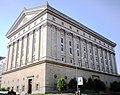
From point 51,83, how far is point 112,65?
3644 cm

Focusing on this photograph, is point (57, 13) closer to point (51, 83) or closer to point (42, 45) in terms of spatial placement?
point (42, 45)

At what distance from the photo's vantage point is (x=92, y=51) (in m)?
51.8

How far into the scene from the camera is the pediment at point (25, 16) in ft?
139

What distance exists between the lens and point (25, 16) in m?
46.6

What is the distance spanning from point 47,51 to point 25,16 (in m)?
17.5

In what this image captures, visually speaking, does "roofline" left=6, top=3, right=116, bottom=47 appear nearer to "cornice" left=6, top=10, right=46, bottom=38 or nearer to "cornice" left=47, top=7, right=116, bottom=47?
"cornice" left=47, top=7, right=116, bottom=47

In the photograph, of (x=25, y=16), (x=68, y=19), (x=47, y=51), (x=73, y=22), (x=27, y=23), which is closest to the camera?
(x=47, y=51)

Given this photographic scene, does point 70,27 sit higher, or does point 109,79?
point 70,27

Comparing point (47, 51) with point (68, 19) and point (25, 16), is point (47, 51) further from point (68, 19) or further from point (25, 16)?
point (25, 16)

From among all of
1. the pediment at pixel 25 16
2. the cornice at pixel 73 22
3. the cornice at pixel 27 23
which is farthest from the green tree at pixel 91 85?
the pediment at pixel 25 16

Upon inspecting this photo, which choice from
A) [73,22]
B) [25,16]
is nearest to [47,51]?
[73,22]

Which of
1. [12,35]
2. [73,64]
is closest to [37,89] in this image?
[73,64]

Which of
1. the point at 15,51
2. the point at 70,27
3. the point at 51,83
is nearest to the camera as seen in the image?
the point at 51,83

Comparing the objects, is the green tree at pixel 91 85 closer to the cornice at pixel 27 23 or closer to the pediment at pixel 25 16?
the cornice at pixel 27 23
